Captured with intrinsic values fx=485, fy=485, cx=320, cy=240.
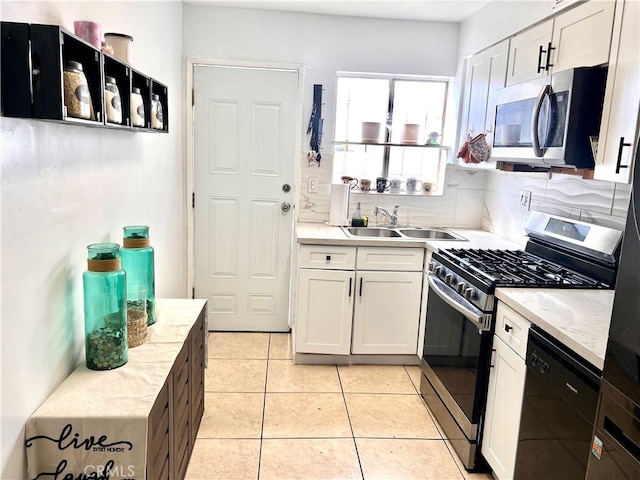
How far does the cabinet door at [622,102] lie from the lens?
1761mm

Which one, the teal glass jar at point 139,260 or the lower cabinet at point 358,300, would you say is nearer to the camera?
the teal glass jar at point 139,260

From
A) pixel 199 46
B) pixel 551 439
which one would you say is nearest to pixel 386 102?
pixel 199 46

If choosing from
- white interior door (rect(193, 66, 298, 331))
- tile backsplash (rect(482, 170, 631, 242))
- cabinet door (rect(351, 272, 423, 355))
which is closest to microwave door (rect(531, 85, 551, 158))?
tile backsplash (rect(482, 170, 631, 242))

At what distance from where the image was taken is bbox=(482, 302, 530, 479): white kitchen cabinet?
1.93 meters

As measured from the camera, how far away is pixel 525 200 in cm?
316

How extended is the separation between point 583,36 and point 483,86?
3.34 feet

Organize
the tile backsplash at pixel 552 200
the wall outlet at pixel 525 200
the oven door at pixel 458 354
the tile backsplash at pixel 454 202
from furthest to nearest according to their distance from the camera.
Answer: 1. the tile backsplash at pixel 454 202
2. the wall outlet at pixel 525 200
3. the tile backsplash at pixel 552 200
4. the oven door at pixel 458 354

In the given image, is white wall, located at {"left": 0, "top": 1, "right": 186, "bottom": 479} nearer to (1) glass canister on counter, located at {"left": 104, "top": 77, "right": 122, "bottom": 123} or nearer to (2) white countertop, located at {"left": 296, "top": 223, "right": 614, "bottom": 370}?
(1) glass canister on counter, located at {"left": 104, "top": 77, "right": 122, "bottom": 123}

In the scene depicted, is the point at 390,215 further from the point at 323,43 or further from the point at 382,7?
the point at 382,7

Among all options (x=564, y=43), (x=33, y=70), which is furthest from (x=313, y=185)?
(x=33, y=70)

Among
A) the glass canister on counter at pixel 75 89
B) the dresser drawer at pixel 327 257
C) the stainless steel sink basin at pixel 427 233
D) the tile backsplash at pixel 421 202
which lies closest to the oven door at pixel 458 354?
the dresser drawer at pixel 327 257

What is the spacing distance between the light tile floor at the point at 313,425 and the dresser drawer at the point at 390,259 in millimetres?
730

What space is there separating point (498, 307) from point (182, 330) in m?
1.37

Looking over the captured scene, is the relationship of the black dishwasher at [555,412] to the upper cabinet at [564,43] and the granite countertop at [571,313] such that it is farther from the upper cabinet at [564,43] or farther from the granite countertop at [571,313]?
the upper cabinet at [564,43]
